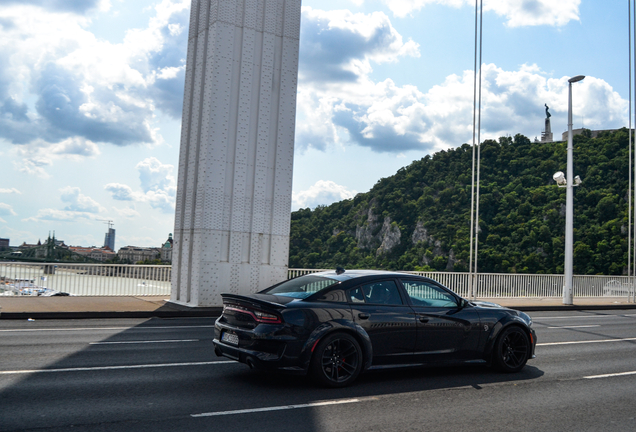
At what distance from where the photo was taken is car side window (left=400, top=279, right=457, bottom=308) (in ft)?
24.5

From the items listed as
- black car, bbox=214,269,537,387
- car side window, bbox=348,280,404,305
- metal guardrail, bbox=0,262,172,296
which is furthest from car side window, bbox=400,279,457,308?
metal guardrail, bbox=0,262,172,296

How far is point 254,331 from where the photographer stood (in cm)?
652

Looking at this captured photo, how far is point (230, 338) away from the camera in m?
6.87

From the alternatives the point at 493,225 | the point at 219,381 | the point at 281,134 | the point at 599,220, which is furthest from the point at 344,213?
the point at 219,381

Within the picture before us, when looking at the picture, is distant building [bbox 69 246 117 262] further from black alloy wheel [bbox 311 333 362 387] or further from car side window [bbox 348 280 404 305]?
black alloy wheel [bbox 311 333 362 387]

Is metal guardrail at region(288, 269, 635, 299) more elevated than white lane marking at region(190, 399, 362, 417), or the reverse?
metal guardrail at region(288, 269, 635, 299)

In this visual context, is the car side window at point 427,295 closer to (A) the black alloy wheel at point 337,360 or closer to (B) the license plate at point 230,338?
(A) the black alloy wheel at point 337,360

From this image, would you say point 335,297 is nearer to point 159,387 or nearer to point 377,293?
point 377,293

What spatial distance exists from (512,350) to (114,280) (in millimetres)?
14768

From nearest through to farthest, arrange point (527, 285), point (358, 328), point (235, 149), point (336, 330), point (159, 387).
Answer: point (159, 387), point (336, 330), point (358, 328), point (235, 149), point (527, 285)

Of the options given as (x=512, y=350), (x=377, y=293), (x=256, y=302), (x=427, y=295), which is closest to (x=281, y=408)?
(x=256, y=302)

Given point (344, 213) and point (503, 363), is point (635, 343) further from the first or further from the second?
point (344, 213)

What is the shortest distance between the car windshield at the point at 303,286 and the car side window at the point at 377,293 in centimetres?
32

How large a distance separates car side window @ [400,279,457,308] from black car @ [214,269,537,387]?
14 millimetres
